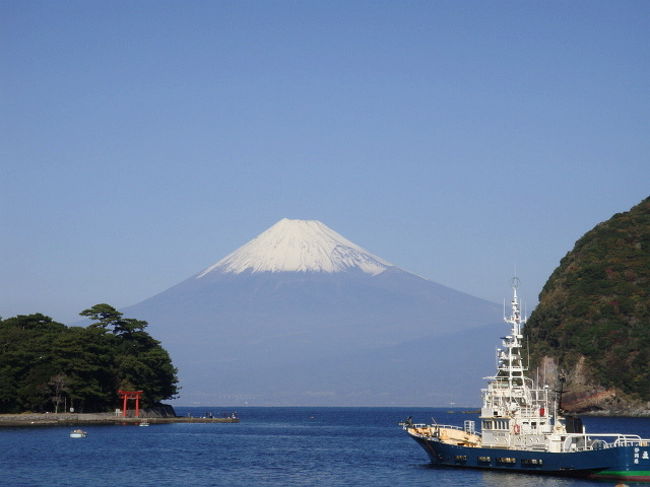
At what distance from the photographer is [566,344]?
198875mm

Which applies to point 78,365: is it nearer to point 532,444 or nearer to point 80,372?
point 80,372

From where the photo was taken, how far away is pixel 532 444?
7706cm

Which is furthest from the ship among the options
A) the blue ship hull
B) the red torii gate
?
the red torii gate

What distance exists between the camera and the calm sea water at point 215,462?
75.1 m

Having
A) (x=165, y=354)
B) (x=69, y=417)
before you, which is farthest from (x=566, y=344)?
(x=69, y=417)

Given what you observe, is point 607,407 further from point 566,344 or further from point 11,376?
point 11,376

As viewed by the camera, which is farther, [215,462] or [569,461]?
[215,462]

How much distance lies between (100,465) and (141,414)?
227ft

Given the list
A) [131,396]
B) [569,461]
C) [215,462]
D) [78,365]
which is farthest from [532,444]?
[131,396]

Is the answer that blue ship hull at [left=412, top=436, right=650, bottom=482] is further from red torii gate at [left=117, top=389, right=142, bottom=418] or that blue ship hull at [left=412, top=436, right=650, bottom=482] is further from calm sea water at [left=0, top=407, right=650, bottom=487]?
red torii gate at [left=117, top=389, right=142, bottom=418]

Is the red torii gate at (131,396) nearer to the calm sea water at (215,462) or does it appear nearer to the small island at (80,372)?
the small island at (80,372)

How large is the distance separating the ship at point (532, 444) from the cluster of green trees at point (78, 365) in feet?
228

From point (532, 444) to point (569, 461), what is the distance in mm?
3422

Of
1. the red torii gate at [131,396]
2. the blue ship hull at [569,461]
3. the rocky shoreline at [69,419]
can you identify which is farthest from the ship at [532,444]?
the red torii gate at [131,396]
